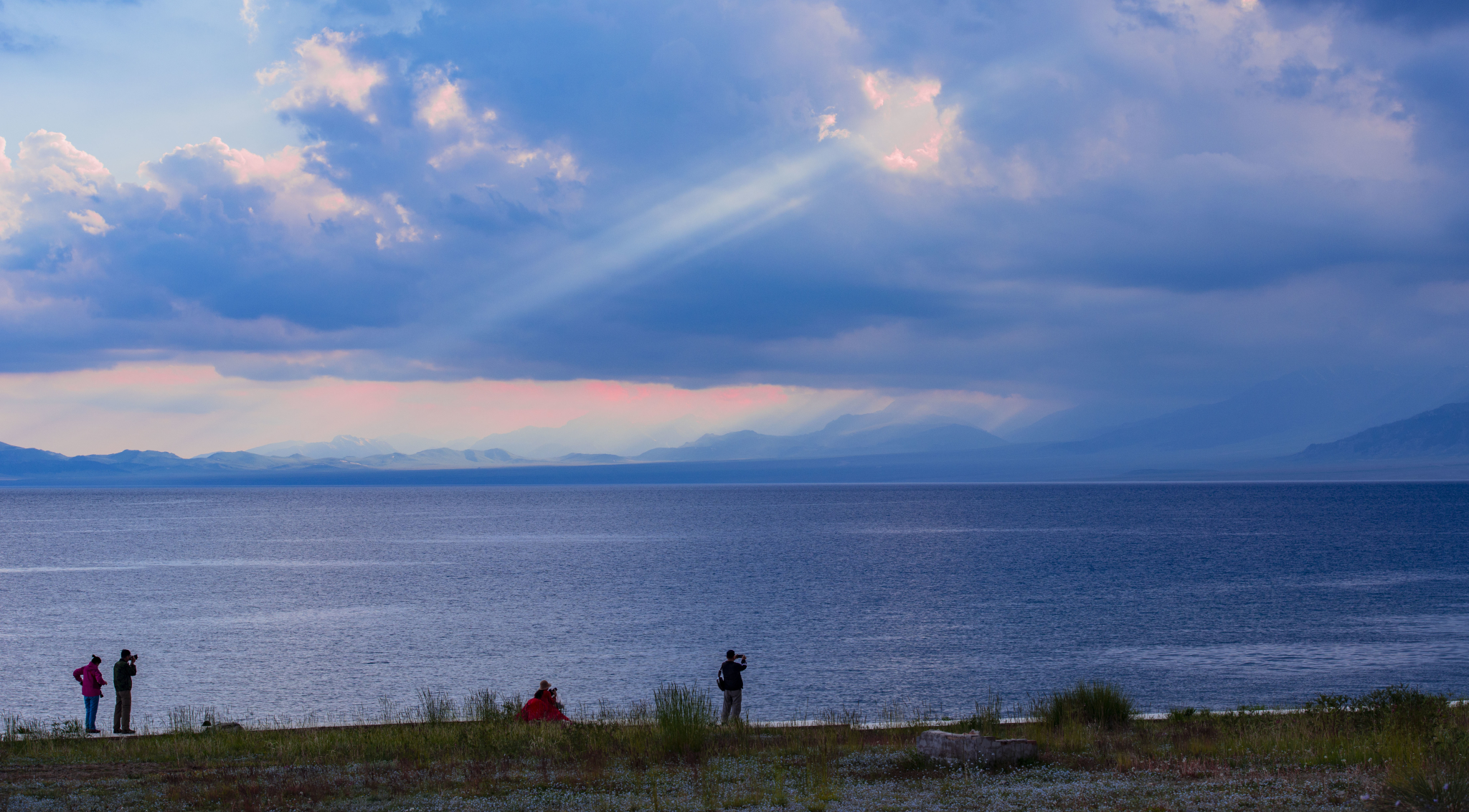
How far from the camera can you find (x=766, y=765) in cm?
1695

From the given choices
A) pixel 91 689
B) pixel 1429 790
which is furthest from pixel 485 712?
pixel 1429 790

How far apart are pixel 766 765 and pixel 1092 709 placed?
28.2 feet

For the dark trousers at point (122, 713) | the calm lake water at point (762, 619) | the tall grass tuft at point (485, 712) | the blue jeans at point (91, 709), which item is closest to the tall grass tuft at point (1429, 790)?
the tall grass tuft at point (485, 712)

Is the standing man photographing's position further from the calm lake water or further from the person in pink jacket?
the person in pink jacket

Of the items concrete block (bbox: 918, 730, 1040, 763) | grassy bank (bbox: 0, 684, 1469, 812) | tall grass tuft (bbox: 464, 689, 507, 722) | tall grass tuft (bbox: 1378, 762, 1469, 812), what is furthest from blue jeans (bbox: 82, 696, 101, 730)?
tall grass tuft (bbox: 1378, 762, 1469, 812)

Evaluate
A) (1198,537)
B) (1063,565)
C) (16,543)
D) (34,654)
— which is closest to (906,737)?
(34,654)

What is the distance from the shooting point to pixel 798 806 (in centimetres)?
1384

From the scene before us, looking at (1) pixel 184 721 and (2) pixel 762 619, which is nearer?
(1) pixel 184 721

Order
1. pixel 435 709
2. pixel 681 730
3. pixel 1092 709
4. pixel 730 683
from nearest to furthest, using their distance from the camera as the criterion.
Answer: pixel 681 730 → pixel 1092 709 → pixel 730 683 → pixel 435 709

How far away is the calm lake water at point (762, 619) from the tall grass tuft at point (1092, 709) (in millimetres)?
10460

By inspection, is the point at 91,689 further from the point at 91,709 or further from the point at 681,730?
the point at 681,730

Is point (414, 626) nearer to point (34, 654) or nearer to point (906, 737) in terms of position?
point (34, 654)

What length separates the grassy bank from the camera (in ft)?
45.8

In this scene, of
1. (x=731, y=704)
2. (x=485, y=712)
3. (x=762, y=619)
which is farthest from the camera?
(x=762, y=619)
